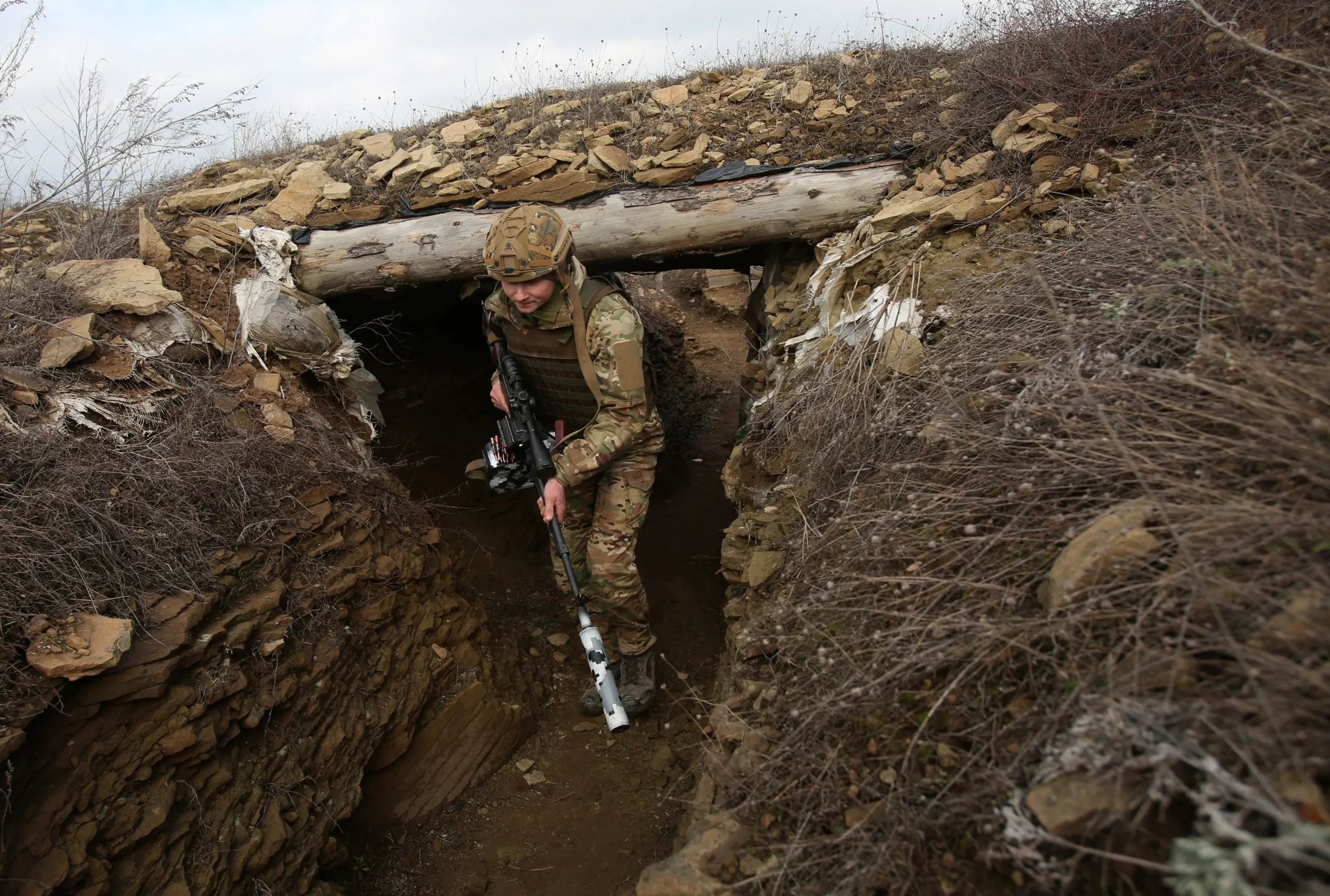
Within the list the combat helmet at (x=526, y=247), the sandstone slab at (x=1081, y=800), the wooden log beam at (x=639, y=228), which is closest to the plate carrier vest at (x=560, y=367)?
the combat helmet at (x=526, y=247)

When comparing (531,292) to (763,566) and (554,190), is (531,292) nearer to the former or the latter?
(554,190)

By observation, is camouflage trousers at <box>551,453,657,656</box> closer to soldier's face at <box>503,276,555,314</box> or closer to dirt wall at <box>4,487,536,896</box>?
dirt wall at <box>4,487,536,896</box>

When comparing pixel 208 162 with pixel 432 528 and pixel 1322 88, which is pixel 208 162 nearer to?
pixel 432 528

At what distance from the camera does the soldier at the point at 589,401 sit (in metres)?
3.33

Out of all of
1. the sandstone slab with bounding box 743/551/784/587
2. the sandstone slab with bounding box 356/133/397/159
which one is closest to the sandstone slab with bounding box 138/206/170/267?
the sandstone slab with bounding box 356/133/397/159

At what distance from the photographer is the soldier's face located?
131 inches

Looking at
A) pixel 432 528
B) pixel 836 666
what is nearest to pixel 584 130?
pixel 432 528

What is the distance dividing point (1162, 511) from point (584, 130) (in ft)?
14.4

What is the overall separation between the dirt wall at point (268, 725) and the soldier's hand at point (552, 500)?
0.81 m

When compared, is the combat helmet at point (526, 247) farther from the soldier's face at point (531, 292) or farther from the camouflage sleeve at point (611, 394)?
the camouflage sleeve at point (611, 394)

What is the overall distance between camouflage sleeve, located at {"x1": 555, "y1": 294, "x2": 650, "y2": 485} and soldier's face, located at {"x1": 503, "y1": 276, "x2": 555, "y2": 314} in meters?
0.24

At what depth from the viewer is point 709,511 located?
20.9ft

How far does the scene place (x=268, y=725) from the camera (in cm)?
293

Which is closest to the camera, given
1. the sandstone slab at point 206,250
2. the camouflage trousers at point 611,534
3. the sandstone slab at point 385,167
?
the camouflage trousers at point 611,534
